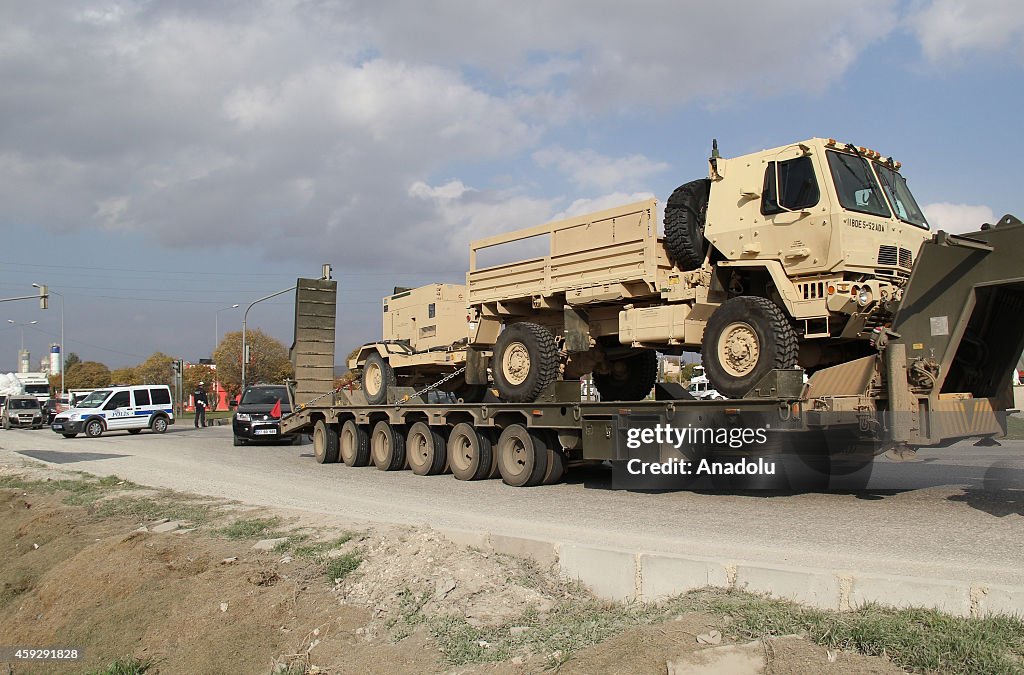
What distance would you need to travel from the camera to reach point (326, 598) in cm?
686

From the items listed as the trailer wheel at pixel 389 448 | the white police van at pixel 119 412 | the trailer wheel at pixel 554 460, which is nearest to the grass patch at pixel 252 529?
the trailer wheel at pixel 554 460

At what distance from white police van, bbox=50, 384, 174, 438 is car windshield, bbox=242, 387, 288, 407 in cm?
749

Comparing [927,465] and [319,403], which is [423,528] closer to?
[927,465]

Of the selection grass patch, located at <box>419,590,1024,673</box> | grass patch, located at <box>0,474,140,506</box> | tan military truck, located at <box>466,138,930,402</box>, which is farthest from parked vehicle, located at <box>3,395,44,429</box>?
grass patch, located at <box>419,590,1024,673</box>

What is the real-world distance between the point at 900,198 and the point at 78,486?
13.1m

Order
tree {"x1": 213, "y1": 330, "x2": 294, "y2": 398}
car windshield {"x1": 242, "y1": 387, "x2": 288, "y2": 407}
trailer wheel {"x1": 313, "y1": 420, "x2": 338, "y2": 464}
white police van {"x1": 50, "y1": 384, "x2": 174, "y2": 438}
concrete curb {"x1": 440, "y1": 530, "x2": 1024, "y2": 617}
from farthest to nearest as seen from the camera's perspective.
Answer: tree {"x1": 213, "y1": 330, "x2": 294, "y2": 398} → white police van {"x1": 50, "y1": 384, "x2": 174, "y2": 438} → car windshield {"x1": 242, "y1": 387, "x2": 288, "y2": 407} → trailer wheel {"x1": 313, "y1": 420, "x2": 338, "y2": 464} → concrete curb {"x1": 440, "y1": 530, "x2": 1024, "y2": 617}

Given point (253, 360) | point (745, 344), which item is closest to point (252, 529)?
point (745, 344)

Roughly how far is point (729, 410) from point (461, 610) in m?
4.75

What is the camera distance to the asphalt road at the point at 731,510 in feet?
22.3

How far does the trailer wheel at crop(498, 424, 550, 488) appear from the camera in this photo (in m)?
12.8

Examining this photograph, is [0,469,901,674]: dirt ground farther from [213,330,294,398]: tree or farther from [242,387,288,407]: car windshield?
[213,330,294,398]: tree

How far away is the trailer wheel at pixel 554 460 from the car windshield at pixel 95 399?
2318 centimetres

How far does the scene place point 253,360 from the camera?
64625 mm

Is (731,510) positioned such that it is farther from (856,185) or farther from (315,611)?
(315,611)
